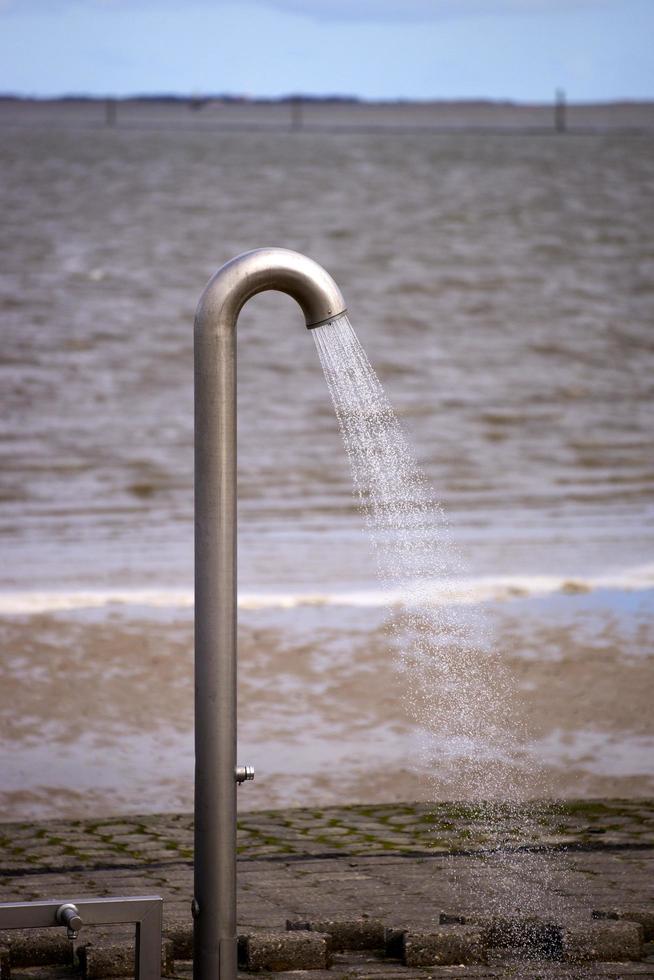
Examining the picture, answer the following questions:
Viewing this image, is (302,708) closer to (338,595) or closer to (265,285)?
(338,595)

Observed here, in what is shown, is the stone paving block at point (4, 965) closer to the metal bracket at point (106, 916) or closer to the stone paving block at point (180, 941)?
the stone paving block at point (180, 941)

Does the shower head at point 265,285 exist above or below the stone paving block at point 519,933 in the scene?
above

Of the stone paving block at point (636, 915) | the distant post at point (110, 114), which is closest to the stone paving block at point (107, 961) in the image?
the stone paving block at point (636, 915)

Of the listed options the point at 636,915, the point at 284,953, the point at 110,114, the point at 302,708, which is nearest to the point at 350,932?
the point at 284,953

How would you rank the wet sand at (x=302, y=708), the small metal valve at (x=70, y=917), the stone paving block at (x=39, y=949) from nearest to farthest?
the small metal valve at (x=70, y=917), the stone paving block at (x=39, y=949), the wet sand at (x=302, y=708)

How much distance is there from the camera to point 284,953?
3.51 m

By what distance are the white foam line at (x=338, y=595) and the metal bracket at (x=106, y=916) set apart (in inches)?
207

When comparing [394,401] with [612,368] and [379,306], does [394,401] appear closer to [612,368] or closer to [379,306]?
[612,368]

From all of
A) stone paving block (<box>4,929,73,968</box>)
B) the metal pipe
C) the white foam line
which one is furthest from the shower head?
the white foam line

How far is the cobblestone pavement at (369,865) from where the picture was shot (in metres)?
3.79

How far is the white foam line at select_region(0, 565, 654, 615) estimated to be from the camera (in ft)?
27.3

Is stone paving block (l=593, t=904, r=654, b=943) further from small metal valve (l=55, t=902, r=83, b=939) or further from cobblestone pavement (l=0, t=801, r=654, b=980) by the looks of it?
small metal valve (l=55, t=902, r=83, b=939)

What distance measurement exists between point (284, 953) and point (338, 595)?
5132 mm

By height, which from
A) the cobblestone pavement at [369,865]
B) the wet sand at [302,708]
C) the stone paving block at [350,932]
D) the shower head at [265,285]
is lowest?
the stone paving block at [350,932]
